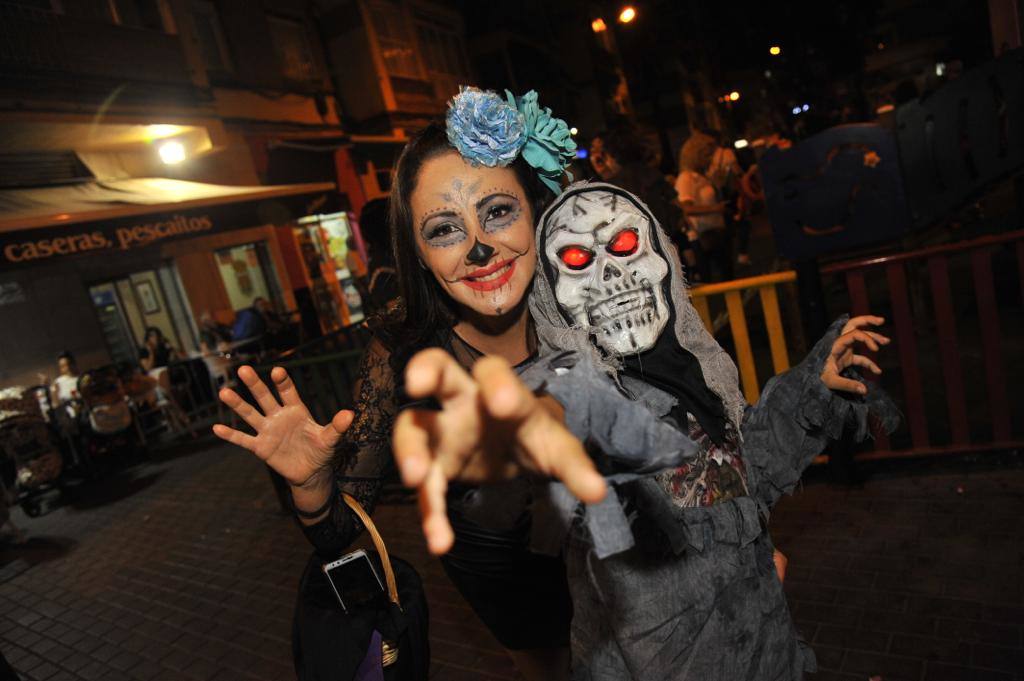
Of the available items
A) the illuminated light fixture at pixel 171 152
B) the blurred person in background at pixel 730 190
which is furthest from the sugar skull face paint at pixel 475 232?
the illuminated light fixture at pixel 171 152

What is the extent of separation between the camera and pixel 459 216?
1.74 meters

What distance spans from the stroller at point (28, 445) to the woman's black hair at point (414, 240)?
7.80m

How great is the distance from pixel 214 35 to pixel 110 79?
11.6ft

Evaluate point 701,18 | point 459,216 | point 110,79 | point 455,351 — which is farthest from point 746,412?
point 701,18

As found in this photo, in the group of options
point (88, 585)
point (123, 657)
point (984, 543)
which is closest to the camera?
point (984, 543)

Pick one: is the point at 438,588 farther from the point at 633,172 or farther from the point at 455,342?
the point at 633,172

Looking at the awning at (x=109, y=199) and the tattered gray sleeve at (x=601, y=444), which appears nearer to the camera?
the tattered gray sleeve at (x=601, y=444)

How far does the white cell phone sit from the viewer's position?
1740 mm

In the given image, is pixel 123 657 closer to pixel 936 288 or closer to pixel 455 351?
pixel 455 351

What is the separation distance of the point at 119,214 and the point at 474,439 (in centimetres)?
897

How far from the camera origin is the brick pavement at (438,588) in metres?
2.62

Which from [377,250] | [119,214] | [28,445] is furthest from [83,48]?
[377,250]

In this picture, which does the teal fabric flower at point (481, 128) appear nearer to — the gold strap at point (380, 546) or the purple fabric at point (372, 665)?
the gold strap at point (380, 546)

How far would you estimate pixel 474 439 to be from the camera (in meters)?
0.82
